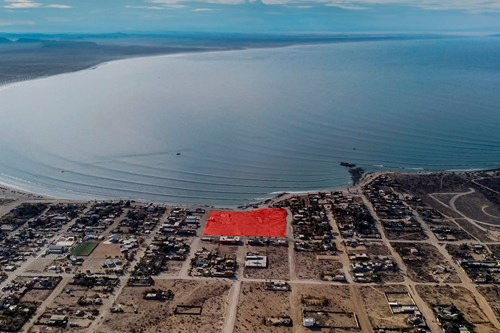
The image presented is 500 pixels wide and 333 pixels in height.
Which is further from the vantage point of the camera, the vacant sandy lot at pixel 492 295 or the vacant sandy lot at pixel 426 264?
the vacant sandy lot at pixel 426 264

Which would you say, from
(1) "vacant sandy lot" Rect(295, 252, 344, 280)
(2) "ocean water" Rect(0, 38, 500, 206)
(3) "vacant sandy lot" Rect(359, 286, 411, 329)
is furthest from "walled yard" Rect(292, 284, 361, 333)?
(2) "ocean water" Rect(0, 38, 500, 206)

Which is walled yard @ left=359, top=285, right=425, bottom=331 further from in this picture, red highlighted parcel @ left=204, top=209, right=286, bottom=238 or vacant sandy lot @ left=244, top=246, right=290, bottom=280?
red highlighted parcel @ left=204, top=209, right=286, bottom=238

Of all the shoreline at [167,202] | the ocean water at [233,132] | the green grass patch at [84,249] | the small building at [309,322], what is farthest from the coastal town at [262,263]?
the ocean water at [233,132]

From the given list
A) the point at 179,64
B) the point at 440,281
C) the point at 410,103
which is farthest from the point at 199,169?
the point at 179,64

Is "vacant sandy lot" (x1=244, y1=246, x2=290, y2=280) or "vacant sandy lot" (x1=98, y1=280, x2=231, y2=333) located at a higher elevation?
"vacant sandy lot" (x1=244, y1=246, x2=290, y2=280)

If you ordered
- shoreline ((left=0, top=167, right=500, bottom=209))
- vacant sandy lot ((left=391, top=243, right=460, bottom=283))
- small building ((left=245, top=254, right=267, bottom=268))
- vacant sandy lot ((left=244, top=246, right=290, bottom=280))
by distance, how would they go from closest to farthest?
1. vacant sandy lot ((left=391, top=243, right=460, bottom=283))
2. vacant sandy lot ((left=244, top=246, right=290, bottom=280))
3. small building ((left=245, top=254, right=267, bottom=268))
4. shoreline ((left=0, top=167, right=500, bottom=209))

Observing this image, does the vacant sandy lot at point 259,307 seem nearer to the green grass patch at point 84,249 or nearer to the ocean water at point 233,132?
the green grass patch at point 84,249

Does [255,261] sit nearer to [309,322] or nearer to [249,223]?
[249,223]
